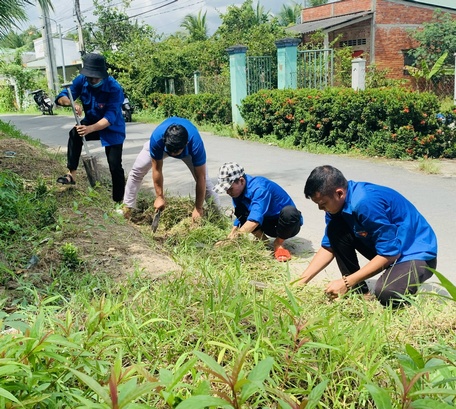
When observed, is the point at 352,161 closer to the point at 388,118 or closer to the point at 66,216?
the point at 388,118

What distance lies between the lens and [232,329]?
2.41 m

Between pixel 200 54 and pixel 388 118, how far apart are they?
12398 millimetres

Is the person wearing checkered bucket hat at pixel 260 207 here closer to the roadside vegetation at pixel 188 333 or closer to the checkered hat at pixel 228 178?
the checkered hat at pixel 228 178

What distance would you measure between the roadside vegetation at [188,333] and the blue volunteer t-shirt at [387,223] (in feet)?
1.09

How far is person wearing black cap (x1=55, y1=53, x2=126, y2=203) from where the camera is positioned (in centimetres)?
552

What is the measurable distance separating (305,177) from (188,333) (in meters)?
5.70

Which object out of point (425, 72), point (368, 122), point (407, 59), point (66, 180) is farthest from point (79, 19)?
point (66, 180)

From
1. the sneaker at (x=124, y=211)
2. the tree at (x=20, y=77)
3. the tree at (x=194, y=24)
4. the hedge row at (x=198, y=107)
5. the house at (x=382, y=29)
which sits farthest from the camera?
the tree at (x=194, y=24)

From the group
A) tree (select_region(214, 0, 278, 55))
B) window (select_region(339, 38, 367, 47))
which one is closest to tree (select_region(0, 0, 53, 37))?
tree (select_region(214, 0, 278, 55))

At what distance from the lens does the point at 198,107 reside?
16.3 m

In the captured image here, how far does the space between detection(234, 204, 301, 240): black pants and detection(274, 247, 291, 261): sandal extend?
0.13m

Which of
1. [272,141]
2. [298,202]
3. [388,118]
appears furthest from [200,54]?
[298,202]

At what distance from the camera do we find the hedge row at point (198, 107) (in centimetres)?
1520

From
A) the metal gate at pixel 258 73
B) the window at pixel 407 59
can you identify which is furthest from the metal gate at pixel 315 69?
the window at pixel 407 59
